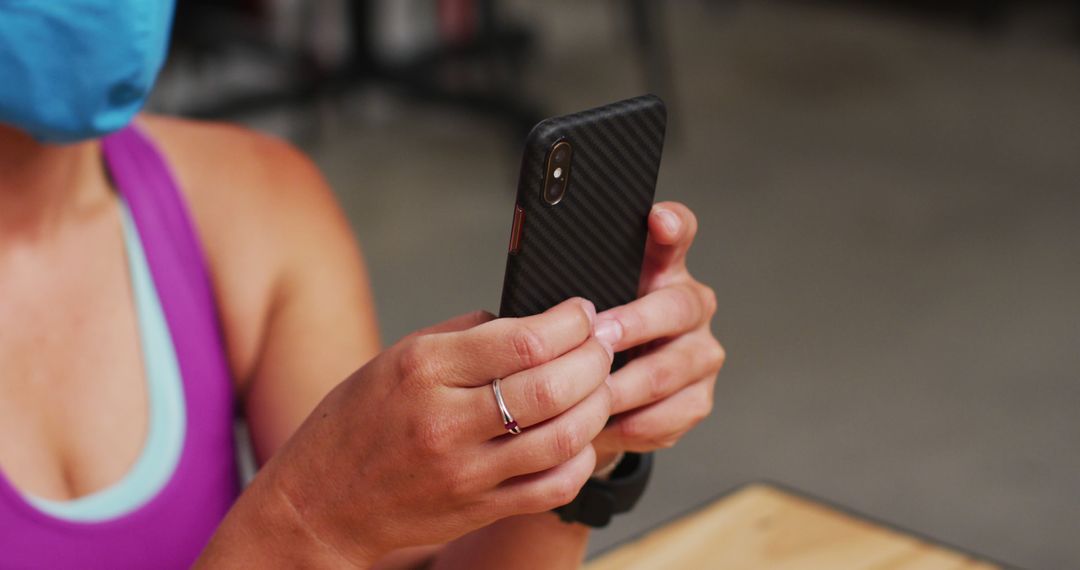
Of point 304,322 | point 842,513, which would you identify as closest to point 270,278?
point 304,322

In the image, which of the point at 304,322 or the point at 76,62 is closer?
the point at 76,62

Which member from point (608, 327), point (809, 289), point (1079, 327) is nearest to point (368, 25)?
point (809, 289)

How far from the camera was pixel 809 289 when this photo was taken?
2.96 m

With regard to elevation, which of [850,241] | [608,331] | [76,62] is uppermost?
[76,62]

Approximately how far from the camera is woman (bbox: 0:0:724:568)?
60 cm

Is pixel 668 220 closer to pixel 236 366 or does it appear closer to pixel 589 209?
pixel 589 209

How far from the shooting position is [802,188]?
359cm

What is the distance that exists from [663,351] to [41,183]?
0.45 metres

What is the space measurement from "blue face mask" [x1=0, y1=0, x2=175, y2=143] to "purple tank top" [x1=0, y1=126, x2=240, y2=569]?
101 millimetres

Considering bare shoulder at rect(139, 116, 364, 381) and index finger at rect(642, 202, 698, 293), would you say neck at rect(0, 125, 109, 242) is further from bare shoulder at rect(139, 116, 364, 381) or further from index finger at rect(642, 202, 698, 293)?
index finger at rect(642, 202, 698, 293)

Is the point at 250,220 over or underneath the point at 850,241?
over

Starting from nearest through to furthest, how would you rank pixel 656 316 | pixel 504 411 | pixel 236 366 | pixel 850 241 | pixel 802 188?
1. pixel 504 411
2. pixel 656 316
3. pixel 236 366
4. pixel 850 241
5. pixel 802 188

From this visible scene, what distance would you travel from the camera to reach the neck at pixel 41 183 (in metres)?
0.86

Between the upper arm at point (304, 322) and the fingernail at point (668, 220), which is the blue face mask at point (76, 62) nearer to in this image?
the upper arm at point (304, 322)
